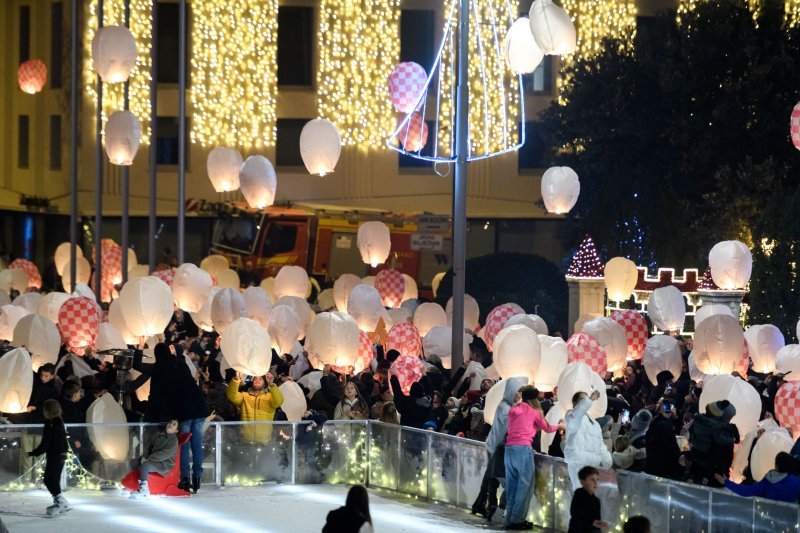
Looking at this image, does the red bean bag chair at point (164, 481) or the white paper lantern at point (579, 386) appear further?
the red bean bag chair at point (164, 481)

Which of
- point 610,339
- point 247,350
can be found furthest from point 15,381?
point 610,339

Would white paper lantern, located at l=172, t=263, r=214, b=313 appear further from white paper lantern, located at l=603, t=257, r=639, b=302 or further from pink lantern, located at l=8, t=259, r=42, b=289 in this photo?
pink lantern, located at l=8, t=259, r=42, b=289

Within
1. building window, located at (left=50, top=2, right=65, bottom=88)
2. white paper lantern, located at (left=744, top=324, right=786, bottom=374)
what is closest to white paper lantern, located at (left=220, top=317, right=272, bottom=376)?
white paper lantern, located at (left=744, top=324, right=786, bottom=374)

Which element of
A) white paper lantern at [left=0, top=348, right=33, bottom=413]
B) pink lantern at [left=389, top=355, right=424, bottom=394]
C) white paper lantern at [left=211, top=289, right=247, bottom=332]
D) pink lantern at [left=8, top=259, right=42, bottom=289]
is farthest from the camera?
pink lantern at [left=8, top=259, right=42, bottom=289]

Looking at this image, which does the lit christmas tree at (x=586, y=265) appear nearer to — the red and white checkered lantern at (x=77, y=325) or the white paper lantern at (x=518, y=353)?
the red and white checkered lantern at (x=77, y=325)

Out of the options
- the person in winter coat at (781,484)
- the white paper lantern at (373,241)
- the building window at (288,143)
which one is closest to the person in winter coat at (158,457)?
the person in winter coat at (781,484)

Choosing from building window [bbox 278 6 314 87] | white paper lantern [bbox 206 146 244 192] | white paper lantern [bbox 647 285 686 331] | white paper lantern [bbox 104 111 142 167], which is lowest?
white paper lantern [bbox 647 285 686 331]

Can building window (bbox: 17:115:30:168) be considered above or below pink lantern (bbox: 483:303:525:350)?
above

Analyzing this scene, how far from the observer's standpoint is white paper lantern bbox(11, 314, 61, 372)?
19.6 meters

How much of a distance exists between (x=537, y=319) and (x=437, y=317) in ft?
11.0

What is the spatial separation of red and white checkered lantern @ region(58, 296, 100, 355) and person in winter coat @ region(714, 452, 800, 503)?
1087 cm

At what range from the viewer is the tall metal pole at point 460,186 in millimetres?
19547

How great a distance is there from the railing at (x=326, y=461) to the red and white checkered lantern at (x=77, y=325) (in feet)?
17.0

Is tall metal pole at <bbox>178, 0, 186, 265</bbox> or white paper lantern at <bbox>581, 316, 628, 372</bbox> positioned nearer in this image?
white paper lantern at <bbox>581, 316, 628, 372</bbox>
